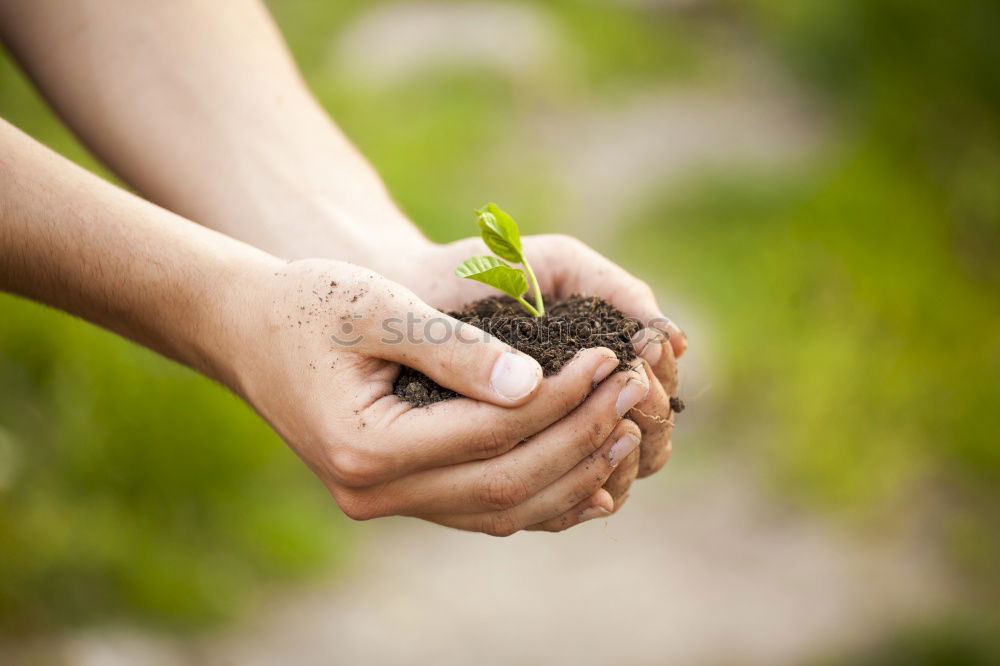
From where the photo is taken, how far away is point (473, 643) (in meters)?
3.81

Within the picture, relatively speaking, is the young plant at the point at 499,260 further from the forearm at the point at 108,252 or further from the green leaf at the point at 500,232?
the forearm at the point at 108,252

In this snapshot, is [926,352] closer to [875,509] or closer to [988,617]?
[875,509]

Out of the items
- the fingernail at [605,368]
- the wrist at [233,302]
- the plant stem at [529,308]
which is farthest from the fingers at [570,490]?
the wrist at [233,302]

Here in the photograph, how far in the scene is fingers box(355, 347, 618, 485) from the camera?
62.5 inches

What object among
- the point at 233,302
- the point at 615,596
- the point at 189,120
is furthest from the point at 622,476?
the point at 615,596

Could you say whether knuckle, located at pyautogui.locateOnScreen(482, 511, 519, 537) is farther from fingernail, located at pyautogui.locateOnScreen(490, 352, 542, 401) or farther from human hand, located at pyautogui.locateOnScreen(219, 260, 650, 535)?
fingernail, located at pyautogui.locateOnScreen(490, 352, 542, 401)

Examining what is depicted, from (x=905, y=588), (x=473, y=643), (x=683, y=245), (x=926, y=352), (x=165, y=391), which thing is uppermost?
(x=683, y=245)

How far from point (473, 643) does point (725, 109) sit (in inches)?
233

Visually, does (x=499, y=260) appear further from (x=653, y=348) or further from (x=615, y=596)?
(x=615, y=596)

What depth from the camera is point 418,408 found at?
1.61m

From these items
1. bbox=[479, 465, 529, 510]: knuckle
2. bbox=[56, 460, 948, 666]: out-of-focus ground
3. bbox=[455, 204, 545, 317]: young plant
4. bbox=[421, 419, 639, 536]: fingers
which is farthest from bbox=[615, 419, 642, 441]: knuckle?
bbox=[56, 460, 948, 666]: out-of-focus ground

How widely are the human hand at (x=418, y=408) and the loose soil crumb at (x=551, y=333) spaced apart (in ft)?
0.19

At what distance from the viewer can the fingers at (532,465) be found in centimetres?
163

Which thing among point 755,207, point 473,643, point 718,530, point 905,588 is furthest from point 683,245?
point 473,643
